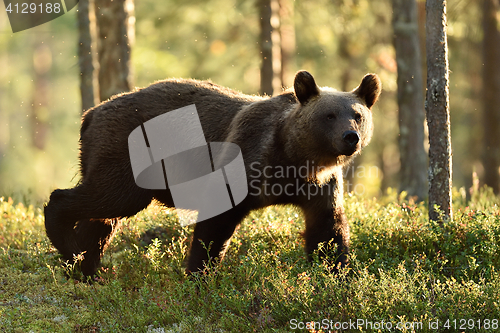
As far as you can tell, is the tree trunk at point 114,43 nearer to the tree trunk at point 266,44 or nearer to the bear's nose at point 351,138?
the tree trunk at point 266,44

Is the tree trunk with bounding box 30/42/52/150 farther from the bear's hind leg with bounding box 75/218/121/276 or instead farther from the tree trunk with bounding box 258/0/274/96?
the bear's hind leg with bounding box 75/218/121/276

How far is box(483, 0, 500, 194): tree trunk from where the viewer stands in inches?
458

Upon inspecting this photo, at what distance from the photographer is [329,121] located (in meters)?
4.73

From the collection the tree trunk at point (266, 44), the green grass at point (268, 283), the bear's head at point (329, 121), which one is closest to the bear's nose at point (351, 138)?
the bear's head at point (329, 121)

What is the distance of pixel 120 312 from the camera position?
430 centimetres

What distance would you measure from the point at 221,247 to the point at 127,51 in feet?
15.7

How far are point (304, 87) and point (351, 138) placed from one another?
2.73 ft

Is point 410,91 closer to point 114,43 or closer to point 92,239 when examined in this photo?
point 114,43

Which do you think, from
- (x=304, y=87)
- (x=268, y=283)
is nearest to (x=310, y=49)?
(x=304, y=87)

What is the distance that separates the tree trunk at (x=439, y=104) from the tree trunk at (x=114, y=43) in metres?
4.95

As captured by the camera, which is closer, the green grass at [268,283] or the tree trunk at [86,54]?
the green grass at [268,283]

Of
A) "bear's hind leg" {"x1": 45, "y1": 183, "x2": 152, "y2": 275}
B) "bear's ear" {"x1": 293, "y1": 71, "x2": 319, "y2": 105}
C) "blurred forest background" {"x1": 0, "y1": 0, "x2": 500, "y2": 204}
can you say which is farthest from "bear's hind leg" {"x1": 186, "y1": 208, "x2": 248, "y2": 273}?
"blurred forest background" {"x1": 0, "y1": 0, "x2": 500, "y2": 204}

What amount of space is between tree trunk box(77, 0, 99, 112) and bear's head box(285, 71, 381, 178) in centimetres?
481

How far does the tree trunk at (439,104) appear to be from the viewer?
567 cm
